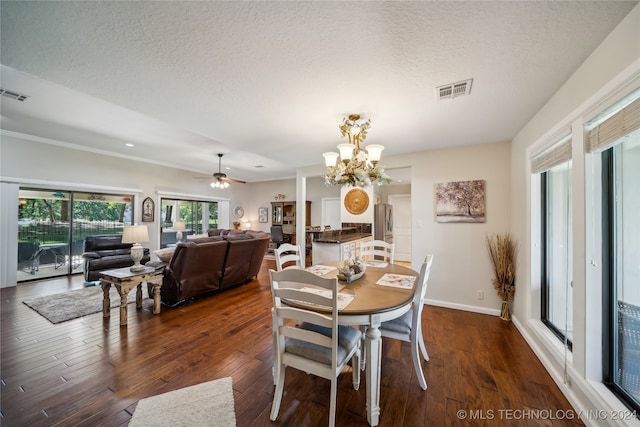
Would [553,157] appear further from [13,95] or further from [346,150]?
[13,95]

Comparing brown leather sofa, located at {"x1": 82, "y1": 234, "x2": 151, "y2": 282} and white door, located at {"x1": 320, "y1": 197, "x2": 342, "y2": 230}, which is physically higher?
white door, located at {"x1": 320, "y1": 197, "x2": 342, "y2": 230}

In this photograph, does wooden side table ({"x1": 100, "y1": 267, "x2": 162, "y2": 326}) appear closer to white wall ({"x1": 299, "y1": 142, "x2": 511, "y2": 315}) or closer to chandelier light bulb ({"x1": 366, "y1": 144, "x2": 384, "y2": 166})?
chandelier light bulb ({"x1": 366, "y1": 144, "x2": 384, "y2": 166})

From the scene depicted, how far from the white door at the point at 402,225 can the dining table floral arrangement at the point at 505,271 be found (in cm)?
457

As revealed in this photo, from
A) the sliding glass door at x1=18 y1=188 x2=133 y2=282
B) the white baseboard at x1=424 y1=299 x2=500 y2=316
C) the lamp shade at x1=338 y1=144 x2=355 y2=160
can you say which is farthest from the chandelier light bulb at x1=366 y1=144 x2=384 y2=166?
the sliding glass door at x1=18 y1=188 x2=133 y2=282

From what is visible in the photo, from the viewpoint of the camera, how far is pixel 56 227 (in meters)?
4.87

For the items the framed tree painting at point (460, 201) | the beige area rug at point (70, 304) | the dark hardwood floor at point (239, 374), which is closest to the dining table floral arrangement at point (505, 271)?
the dark hardwood floor at point (239, 374)

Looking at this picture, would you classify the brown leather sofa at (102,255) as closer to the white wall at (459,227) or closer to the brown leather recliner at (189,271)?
the brown leather recliner at (189,271)

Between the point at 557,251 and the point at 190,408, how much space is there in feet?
11.4

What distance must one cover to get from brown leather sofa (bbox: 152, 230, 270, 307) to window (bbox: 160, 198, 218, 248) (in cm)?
371

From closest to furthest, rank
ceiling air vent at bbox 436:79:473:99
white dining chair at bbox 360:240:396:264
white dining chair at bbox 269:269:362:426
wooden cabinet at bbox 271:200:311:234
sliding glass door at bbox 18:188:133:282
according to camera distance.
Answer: white dining chair at bbox 269:269:362:426 → ceiling air vent at bbox 436:79:473:99 → white dining chair at bbox 360:240:396:264 → sliding glass door at bbox 18:188:133:282 → wooden cabinet at bbox 271:200:311:234

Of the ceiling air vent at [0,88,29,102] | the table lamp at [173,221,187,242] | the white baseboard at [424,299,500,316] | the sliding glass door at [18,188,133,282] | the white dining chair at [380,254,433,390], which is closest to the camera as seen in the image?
the white dining chair at [380,254,433,390]

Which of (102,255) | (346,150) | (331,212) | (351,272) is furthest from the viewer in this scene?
(331,212)

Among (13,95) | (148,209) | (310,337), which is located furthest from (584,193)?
(148,209)

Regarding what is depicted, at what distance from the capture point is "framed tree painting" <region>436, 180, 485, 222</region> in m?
3.33
